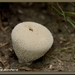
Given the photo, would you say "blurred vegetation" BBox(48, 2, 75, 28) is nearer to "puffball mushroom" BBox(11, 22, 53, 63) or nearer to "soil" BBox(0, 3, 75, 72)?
"soil" BBox(0, 3, 75, 72)

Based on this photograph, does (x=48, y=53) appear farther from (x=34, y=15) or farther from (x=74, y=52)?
(x=34, y=15)

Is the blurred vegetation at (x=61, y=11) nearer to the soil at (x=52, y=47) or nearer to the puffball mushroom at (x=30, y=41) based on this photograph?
the soil at (x=52, y=47)

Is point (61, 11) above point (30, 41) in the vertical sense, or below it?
above

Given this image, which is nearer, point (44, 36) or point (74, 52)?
point (44, 36)

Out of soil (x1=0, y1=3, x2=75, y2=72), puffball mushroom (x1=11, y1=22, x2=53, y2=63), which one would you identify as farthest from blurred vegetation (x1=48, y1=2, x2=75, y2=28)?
puffball mushroom (x1=11, y1=22, x2=53, y2=63)

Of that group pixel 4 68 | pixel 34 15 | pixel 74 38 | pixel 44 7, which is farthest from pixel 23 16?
pixel 4 68
